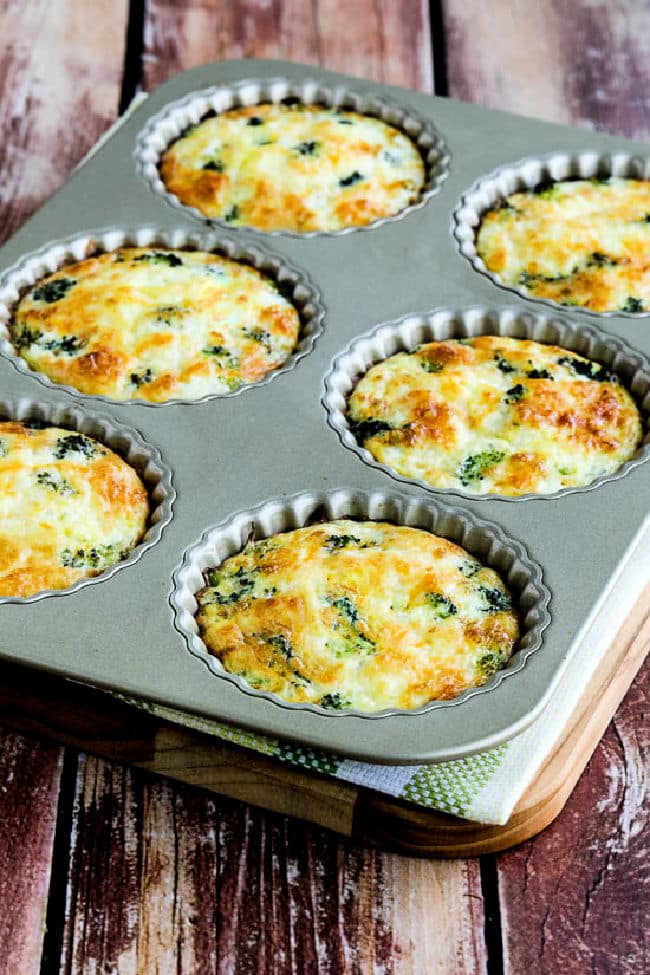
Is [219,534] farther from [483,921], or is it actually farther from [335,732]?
[483,921]

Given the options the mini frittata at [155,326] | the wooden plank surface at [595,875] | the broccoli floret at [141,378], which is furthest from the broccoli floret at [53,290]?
the wooden plank surface at [595,875]

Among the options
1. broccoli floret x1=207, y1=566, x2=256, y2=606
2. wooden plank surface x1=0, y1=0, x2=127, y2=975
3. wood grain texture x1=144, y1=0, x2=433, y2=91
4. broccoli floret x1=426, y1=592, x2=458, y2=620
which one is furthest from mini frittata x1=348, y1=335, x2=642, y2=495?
wood grain texture x1=144, y1=0, x2=433, y2=91

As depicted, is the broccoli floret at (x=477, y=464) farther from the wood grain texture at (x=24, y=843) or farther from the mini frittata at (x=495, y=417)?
the wood grain texture at (x=24, y=843)

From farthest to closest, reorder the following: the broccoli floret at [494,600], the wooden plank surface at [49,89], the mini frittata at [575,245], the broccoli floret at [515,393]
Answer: the wooden plank surface at [49,89] → the mini frittata at [575,245] → the broccoli floret at [515,393] → the broccoli floret at [494,600]

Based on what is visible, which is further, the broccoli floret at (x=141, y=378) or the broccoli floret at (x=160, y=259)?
the broccoli floret at (x=160, y=259)

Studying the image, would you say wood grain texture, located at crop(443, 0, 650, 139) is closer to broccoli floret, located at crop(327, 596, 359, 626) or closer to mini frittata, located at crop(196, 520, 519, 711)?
mini frittata, located at crop(196, 520, 519, 711)

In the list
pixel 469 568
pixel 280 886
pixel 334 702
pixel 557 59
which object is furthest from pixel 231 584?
pixel 557 59
